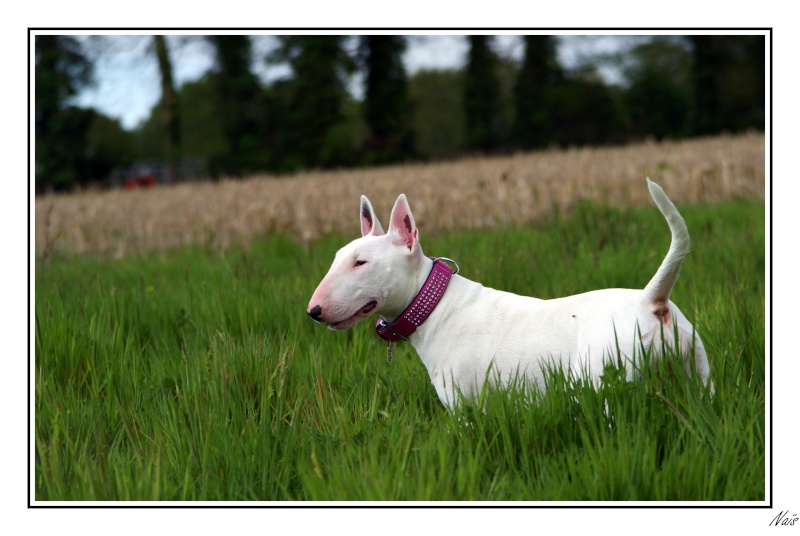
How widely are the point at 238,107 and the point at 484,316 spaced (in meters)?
30.3

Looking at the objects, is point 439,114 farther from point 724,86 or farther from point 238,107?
point 724,86

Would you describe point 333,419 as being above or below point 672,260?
below

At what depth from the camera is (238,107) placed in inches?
1234

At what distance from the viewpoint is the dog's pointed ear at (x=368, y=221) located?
3.59 meters

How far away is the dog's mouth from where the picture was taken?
10.4 feet

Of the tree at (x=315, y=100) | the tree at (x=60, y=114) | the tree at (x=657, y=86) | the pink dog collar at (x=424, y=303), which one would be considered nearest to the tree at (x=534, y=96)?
the tree at (x=657, y=86)

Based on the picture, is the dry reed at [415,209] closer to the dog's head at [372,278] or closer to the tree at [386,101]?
the dog's head at [372,278]

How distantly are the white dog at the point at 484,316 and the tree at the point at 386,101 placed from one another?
28068 mm

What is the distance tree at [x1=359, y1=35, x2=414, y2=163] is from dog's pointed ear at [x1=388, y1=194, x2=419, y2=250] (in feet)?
92.3

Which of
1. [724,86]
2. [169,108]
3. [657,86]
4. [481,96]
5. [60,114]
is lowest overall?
[60,114]

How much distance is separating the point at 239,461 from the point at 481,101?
108ft

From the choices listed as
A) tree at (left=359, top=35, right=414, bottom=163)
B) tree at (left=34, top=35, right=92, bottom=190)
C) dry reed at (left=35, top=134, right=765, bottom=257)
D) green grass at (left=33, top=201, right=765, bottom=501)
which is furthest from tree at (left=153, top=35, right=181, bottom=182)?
green grass at (left=33, top=201, right=765, bottom=501)

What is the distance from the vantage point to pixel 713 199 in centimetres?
959

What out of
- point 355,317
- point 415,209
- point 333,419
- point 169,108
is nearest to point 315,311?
point 355,317
